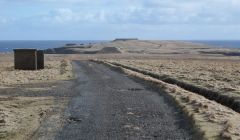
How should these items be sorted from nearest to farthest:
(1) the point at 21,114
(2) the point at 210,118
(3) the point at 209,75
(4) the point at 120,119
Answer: (2) the point at 210,118 < (4) the point at 120,119 < (1) the point at 21,114 < (3) the point at 209,75

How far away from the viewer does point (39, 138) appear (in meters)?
15.6

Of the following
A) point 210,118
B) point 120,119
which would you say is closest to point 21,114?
Result: point 120,119

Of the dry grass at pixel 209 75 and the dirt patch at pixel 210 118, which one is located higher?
the dirt patch at pixel 210 118

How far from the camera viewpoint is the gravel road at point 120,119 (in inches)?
631

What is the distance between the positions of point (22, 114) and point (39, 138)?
19.1ft

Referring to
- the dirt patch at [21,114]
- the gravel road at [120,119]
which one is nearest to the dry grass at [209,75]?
the gravel road at [120,119]

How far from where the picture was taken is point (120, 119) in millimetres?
19219

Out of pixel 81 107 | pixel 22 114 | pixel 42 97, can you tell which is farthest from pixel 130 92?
pixel 22 114

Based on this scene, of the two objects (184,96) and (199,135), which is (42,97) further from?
(199,135)

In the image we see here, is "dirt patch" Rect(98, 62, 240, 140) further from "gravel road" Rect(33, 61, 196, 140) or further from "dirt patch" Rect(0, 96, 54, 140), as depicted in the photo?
"dirt patch" Rect(0, 96, 54, 140)

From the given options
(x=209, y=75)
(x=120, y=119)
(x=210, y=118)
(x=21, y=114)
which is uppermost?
(x=210, y=118)

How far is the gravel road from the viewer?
16.0 meters

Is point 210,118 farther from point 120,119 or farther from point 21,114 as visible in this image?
point 21,114

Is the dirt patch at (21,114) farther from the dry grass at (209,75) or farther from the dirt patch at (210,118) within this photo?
the dry grass at (209,75)
